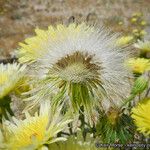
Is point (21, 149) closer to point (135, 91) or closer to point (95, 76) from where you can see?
point (95, 76)

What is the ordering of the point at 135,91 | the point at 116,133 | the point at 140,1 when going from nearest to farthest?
the point at 116,133, the point at 135,91, the point at 140,1

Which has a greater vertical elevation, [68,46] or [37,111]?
[68,46]

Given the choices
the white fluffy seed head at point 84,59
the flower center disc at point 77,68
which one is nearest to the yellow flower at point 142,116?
the white fluffy seed head at point 84,59

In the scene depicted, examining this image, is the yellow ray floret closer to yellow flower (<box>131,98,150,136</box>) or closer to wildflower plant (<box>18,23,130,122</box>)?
wildflower plant (<box>18,23,130,122</box>)

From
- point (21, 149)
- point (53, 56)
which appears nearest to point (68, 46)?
point (53, 56)

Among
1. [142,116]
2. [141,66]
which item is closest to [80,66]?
[142,116]

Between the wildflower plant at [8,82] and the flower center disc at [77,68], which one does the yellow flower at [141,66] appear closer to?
the wildflower plant at [8,82]
